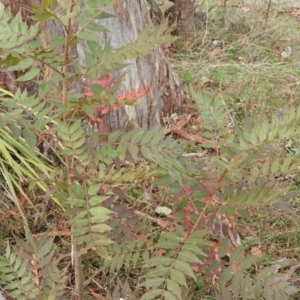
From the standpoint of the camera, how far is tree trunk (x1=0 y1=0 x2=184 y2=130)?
2516mm

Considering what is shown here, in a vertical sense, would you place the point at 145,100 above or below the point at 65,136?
below

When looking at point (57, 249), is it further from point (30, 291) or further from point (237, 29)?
point (237, 29)

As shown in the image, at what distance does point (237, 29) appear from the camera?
168 inches

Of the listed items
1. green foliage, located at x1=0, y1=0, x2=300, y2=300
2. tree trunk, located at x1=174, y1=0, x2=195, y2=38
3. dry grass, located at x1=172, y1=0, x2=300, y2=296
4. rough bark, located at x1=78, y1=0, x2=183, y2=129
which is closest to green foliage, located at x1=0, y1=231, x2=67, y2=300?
green foliage, located at x1=0, y1=0, x2=300, y2=300

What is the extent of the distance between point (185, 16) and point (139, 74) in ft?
4.86

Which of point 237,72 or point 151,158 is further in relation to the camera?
point 237,72

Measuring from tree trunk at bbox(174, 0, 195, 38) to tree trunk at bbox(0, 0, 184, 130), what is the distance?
1138 mm

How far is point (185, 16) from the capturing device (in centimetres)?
399

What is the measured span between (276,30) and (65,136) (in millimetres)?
3559

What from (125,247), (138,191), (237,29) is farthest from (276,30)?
(125,247)

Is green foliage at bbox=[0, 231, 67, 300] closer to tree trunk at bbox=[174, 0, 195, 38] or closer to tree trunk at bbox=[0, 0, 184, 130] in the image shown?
tree trunk at bbox=[0, 0, 184, 130]

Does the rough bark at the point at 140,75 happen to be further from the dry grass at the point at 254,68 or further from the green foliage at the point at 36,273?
the green foliage at the point at 36,273

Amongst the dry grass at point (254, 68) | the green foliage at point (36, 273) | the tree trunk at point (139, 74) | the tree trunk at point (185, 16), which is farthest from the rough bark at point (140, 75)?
the green foliage at point (36, 273)

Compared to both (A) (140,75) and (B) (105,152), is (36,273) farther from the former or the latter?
(A) (140,75)
